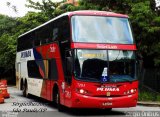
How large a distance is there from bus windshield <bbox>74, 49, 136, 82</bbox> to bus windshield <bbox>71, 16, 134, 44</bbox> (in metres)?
0.51

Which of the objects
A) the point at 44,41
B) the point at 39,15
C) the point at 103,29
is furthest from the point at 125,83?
the point at 39,15

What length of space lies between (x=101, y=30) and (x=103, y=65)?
1451 millimetres

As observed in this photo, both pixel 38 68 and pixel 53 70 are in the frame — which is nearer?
pixel 53 70

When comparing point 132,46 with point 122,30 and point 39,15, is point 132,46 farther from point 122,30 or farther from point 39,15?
point 39,15

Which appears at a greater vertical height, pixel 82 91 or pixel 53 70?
pixel 53 70

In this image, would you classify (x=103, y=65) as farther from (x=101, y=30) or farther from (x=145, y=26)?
(x=145, y=26)

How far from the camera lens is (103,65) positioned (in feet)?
53.8

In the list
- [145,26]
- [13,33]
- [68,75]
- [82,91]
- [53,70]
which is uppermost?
[13,33]

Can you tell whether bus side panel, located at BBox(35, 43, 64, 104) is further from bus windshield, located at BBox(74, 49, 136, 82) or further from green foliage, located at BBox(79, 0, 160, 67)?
green foliage, located at BBox(79, 0, 160, 67)

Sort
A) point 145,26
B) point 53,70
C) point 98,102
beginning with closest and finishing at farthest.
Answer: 1. point 98,102
2. point 53,70
3. point 145,26

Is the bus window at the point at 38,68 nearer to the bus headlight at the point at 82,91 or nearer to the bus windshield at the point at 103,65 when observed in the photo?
the bus windshield at the point at 103,65

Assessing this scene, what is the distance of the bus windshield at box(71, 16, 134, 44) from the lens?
16688 mm

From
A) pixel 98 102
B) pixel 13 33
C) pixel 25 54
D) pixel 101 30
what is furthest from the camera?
pixel 13 33

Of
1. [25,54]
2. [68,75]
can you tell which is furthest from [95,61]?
[25,54]
